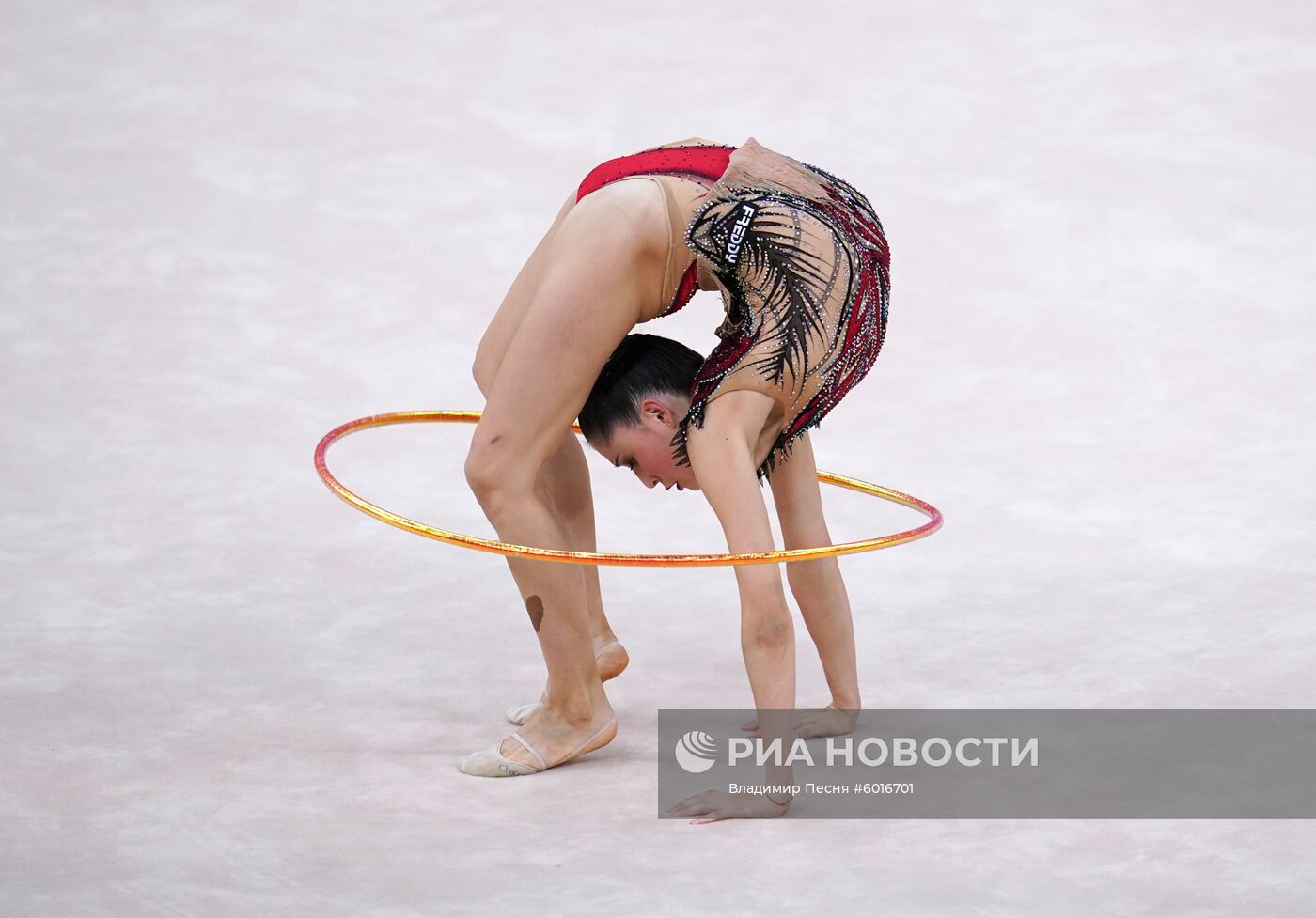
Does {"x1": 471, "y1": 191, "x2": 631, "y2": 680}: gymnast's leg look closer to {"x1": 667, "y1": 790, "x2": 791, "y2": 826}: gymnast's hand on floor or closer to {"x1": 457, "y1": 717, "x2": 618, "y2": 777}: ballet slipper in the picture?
{"x1": 457, "y1": 717, "x2": 618, "y2": 777}: ballet slipper

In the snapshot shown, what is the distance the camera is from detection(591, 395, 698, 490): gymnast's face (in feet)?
13.8

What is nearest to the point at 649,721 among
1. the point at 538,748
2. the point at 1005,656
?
the point at 538,748

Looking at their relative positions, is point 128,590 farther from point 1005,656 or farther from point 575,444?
point 1005,656

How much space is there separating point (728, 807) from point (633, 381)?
104 cm

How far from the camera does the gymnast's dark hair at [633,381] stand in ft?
13.9

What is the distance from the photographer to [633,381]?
4258 millimetres

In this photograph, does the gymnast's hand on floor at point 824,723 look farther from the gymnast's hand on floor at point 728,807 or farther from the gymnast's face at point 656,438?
the gymnast's face at point 656,438

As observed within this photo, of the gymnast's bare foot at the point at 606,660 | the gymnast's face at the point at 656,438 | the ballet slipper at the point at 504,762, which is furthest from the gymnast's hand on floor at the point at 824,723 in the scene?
the gymnast's face at the point at 656,438

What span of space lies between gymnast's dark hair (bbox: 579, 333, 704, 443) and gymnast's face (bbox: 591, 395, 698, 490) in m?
0.02

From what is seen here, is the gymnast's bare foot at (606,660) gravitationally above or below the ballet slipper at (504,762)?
above

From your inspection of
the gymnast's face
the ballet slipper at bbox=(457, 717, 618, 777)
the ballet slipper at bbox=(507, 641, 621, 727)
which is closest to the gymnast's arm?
the gymnast's face

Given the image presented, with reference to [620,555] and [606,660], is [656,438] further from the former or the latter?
[606,660]

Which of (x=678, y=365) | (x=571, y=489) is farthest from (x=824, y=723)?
(x=678, y=365)

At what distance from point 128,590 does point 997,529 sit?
295 cm
